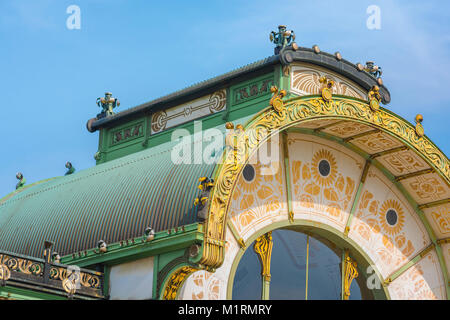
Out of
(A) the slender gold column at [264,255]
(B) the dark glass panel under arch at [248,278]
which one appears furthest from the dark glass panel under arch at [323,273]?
(B) the dark glass panel under arch at [248,278]

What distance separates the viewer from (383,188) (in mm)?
26812

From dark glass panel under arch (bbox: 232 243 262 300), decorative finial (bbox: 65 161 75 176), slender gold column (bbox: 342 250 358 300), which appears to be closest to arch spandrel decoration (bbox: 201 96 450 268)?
dark glass panel under arch (bbox: 232 243 262 300)

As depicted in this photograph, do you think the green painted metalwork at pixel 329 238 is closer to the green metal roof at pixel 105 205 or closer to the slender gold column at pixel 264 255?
the slender gold column at pixel 264 255

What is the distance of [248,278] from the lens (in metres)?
23.3

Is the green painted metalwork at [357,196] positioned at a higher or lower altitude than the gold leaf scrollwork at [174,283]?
higher

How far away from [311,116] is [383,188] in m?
4.74

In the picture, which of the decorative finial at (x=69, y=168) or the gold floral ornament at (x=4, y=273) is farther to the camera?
the decorative finial at (x=69, y=168)

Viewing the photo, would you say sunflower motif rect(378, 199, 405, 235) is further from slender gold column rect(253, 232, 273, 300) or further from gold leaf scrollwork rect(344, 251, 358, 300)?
slender gold column rect(253, 232, 273, 300)

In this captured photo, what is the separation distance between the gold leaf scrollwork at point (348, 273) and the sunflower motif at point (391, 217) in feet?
5.18

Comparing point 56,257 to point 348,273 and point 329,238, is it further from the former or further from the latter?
point 348,273

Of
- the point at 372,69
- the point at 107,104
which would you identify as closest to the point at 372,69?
the point at 372,69

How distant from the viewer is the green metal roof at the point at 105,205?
73.4 feet
